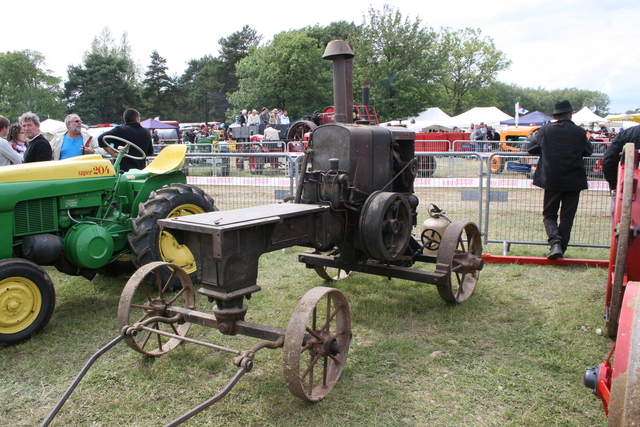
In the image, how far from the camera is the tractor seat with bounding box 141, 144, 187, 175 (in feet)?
18.0

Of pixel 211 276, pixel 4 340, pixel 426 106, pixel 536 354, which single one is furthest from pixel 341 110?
pixel 426 106

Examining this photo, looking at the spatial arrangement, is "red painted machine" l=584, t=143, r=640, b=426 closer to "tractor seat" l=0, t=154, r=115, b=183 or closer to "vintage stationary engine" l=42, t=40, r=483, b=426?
"vintage stationary engine" l=42, t=40, r=483, b=426

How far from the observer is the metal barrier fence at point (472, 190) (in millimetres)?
6750

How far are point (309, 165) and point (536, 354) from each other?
236cm

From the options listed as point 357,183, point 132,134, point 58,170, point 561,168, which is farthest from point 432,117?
point 58,170

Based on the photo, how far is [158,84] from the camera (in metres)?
65.9

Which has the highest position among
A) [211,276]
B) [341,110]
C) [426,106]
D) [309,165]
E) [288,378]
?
[426,106]

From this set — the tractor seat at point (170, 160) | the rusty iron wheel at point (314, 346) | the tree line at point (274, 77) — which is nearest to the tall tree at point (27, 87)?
the tree line at point (274, 77)

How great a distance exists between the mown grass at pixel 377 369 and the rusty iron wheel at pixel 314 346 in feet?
0.39

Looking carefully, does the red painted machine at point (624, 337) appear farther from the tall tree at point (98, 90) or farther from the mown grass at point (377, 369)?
the tall tree at point (98, 90)

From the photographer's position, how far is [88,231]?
4527mm

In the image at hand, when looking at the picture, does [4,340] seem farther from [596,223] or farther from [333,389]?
[596,223]

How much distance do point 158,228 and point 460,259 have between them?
293 centimetres

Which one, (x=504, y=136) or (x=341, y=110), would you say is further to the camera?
(x=504, y=136)
